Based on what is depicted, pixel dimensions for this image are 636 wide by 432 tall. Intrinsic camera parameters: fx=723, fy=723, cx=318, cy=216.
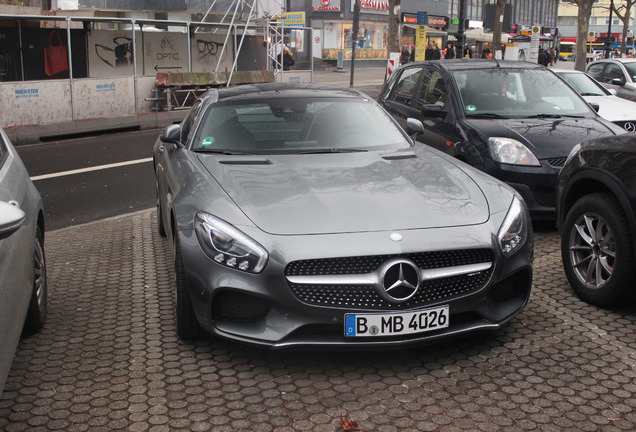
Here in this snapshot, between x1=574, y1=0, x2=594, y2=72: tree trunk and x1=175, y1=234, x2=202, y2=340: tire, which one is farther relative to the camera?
x1=574, y1=0, x2=594, y2=72: tree trunk

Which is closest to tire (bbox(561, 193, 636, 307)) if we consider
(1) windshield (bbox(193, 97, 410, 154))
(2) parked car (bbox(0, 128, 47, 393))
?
(1) windshield (bbox(193, 97, 410, 154))

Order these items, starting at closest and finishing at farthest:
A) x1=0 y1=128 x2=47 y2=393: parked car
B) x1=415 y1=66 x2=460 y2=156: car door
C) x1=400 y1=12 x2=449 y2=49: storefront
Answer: x1=0 y1=128 x2=47 y2=393: parked car
x1=415 y1=66 x2=460 y2=156: car door
x1=400 y1=12 x2=449 y2=49: storefront

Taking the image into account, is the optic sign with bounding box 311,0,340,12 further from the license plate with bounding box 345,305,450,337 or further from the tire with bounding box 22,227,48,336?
the license plate with bounding box 345,305,450,337

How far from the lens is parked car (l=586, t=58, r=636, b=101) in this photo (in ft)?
Result: 51.0

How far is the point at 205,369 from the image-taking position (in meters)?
3.97

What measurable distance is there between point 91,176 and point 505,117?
6.16m

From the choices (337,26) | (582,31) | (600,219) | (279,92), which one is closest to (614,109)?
(600,219)

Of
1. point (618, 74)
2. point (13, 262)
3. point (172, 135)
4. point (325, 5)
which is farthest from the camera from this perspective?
point (325, 5)

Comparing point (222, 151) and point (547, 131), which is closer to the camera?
point (222, 151)

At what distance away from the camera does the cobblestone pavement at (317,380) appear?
11.1ft

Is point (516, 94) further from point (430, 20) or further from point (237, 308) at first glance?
point (430, 20)

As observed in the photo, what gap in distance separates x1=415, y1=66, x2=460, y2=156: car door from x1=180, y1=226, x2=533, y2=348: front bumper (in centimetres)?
377

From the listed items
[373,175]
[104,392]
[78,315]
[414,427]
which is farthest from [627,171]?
[78,315]

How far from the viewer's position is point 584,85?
1209 centimetres
